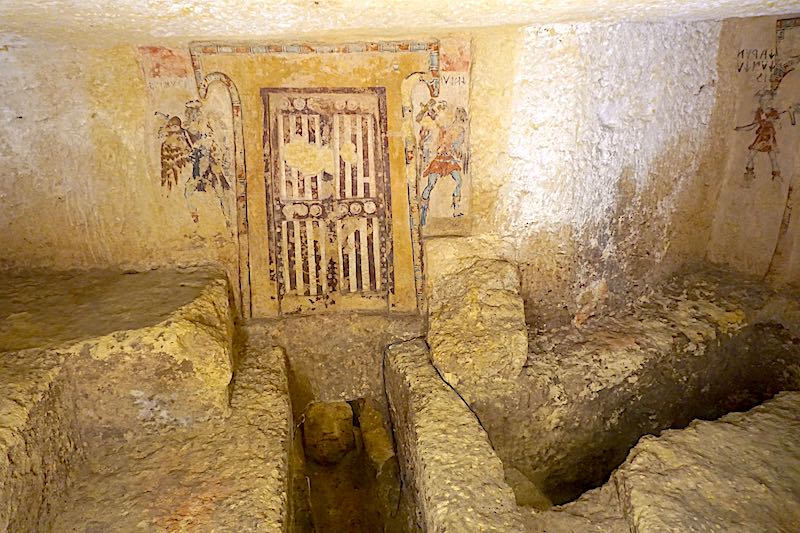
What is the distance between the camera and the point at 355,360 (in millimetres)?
3189

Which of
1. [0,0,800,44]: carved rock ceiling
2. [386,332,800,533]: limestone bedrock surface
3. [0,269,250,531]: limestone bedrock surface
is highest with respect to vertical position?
[0,0,800,44]: carved rock ceiling

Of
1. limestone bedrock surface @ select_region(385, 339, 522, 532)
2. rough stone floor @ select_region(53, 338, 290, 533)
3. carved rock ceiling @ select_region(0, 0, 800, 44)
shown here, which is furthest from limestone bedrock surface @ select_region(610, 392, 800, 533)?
carved rock ceiling @ select_region(0, 0, 800, 44)

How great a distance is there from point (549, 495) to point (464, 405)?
2.68 ft

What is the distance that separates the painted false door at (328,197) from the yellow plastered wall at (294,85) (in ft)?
0.12

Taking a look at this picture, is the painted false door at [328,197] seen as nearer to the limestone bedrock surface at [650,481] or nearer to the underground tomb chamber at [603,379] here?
the underground tomb chamber at [603,379]

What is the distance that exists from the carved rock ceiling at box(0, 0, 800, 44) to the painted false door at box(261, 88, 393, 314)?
16.4 inches

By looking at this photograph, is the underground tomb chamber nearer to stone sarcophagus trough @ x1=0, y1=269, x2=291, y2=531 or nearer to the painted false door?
the painted false door

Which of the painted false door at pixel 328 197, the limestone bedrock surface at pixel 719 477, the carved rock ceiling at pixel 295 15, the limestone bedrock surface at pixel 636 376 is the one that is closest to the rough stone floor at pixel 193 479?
the painted false door at pixel 328 197

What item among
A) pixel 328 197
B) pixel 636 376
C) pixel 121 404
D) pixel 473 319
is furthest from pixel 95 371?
pixel 636 376

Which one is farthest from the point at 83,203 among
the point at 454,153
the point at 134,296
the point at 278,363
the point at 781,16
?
the point at 781,16

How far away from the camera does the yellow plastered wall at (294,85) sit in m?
2.77

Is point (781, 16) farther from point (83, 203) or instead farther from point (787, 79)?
point (83, 203)

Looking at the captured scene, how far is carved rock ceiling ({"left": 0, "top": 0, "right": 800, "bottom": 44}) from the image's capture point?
1.91 metres

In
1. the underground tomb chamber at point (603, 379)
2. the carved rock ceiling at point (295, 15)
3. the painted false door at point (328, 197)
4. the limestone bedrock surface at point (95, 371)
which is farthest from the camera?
the painted false door at point (328, 197)
